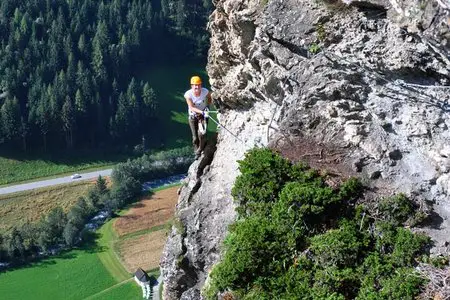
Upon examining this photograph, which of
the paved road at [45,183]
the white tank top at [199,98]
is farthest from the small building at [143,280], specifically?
the white tank top at [199,98]

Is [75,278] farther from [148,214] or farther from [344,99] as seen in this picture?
[344,99]

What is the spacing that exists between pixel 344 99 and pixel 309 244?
11.8 feet

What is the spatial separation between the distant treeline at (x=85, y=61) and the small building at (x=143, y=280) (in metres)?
49.7

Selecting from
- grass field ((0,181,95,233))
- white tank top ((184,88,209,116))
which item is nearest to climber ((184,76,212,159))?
white tank top ((184,88,209,116))

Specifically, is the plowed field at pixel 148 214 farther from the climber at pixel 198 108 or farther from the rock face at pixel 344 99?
the rock face at pixel 344 99

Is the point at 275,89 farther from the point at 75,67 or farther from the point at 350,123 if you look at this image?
the point at 75,67

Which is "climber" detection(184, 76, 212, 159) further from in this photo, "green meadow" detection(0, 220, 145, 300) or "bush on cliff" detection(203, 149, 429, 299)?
"green meadow" detection(0, 220, 145, 300)

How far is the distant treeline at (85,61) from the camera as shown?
104 m

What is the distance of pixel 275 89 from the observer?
15.7 meters

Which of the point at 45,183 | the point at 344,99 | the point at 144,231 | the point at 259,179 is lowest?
the point at 45,183

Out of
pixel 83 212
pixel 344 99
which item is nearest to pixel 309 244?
pixel 344 99

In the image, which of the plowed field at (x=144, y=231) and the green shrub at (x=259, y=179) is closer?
the green shrub at (x=259, y=179)

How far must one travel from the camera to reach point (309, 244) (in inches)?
493

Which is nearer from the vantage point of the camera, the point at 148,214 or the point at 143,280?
the point at 143,280
